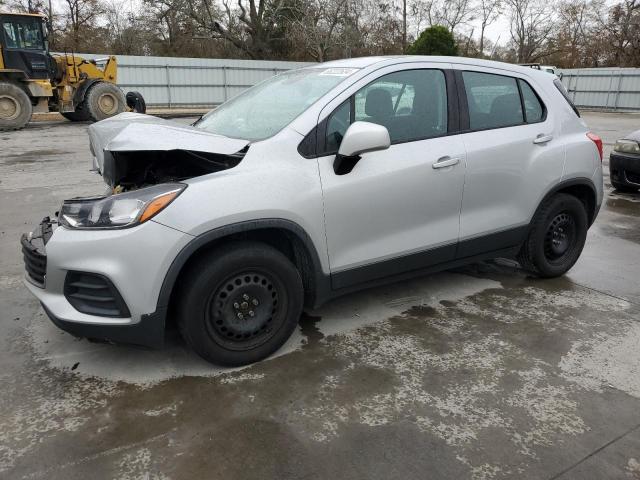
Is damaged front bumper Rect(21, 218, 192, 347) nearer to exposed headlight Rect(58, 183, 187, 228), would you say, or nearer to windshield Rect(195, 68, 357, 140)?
exposed headlight Rect(58, 183, 187, 228)

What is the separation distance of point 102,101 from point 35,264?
50.7ft

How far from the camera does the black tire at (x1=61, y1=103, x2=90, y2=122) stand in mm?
16834

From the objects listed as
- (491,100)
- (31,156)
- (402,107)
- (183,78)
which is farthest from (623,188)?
(183,78)

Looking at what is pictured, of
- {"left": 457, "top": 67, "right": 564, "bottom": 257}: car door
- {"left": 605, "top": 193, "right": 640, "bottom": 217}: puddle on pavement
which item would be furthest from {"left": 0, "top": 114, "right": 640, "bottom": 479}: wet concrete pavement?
{"left": 605, "top": 193, "right": 640, "bottom": 217}: puddle on pavement

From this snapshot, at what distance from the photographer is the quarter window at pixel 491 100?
3783 mm

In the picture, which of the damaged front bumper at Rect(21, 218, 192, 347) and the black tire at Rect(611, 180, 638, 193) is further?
the black tire at Rect(611, 180, 638, 193)

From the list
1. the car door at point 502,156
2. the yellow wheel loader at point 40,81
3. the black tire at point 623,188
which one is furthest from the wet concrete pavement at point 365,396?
the yellow wheel loader at point 40,81

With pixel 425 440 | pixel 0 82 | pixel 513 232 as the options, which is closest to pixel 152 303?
pixel 425 440

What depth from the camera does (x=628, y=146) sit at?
7.60 m

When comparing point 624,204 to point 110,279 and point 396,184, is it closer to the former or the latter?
point 396,184

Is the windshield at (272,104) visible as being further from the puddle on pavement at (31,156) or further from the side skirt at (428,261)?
the puddle on pavement at (31,156)

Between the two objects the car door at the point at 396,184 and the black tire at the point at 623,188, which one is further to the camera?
the black tire at the point at 623,188

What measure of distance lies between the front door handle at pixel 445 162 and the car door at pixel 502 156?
0.44ft

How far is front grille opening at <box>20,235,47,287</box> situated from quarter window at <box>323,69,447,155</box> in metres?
1.76
